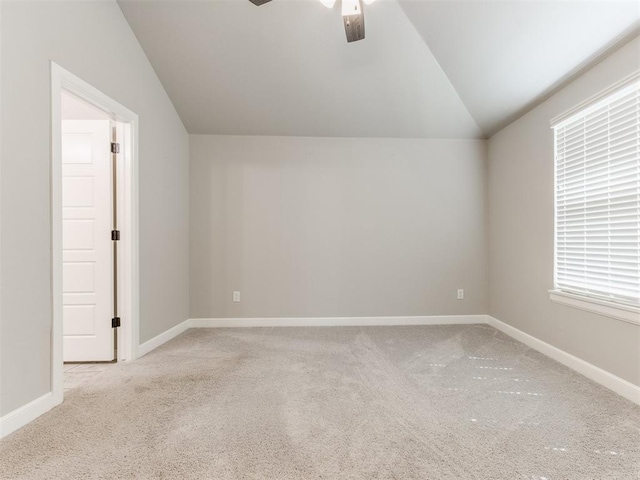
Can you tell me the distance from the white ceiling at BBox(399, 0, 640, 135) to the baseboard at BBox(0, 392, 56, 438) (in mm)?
3785

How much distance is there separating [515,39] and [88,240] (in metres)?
3.83

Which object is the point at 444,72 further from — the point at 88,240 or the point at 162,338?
the point at 162,338

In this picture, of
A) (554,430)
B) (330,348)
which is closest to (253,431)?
(330,348)

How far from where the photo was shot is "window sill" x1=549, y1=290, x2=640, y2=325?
6.38ft

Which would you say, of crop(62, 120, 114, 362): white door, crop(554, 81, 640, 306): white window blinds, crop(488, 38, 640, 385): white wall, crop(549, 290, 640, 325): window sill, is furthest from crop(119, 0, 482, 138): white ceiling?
crop(549, 290, 640, 325): window sill

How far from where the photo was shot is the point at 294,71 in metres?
3.03

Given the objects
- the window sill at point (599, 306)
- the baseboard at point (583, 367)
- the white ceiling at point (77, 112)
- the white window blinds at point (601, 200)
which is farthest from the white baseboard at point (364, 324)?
the white ceiling at point (77, 112)

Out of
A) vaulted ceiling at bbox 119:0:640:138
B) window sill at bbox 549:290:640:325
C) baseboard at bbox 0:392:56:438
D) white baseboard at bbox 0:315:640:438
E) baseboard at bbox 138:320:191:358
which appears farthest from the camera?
baseboard at bbox 138:320:191:358

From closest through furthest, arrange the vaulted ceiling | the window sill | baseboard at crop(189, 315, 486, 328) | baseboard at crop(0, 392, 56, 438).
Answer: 1. baseboard at crop(0, 392, 56, 438)
2. the window sill
3. the vaulted ceiling
4. baseboard at crop(189, 315, 486, 328)

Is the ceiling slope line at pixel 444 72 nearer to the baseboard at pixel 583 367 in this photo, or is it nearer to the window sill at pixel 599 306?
the window sill at pixel 599 306

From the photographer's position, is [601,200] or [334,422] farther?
[601,200]

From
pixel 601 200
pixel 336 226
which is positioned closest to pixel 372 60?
pixel 336 226

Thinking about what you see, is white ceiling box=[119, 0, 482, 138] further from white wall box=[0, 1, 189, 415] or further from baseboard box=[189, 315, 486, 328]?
baseboard box=[189, 315, 486, 328]

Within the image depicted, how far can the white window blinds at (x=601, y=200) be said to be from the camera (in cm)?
198
